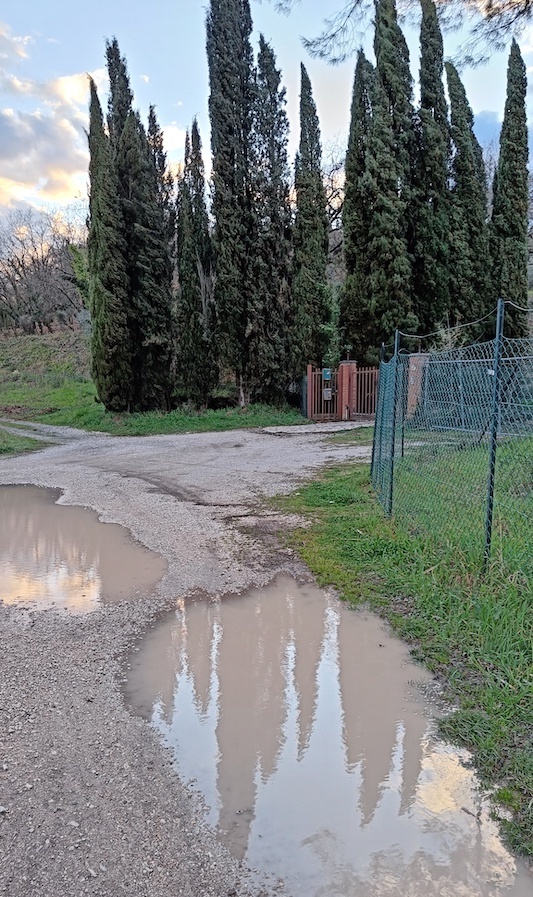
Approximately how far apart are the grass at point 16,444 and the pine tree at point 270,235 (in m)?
7.26

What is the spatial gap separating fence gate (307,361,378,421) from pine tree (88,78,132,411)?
575cm

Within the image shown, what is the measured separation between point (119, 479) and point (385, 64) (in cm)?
1553

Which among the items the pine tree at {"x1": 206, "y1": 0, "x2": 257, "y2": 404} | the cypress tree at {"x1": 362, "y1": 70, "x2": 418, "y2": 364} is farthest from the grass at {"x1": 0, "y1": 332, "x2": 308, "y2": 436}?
the cypress tree at {"x1": 362, "y1": 70, "x2": 418, "y2": 364}

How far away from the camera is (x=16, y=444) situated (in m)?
14.3

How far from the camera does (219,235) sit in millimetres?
18641

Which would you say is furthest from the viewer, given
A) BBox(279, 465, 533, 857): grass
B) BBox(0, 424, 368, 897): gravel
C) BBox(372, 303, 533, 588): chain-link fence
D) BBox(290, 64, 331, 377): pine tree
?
BBox(290, 64, 331, 377): pine tree

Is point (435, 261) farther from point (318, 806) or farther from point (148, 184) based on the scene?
point (318, 806)

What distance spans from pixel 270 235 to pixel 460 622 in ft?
55.6

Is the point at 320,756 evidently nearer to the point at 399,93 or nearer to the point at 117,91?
the point at 399,93

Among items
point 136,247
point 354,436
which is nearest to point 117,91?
point 136,247

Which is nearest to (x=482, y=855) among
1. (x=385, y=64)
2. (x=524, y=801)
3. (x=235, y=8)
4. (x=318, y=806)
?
(x=524, y=801)

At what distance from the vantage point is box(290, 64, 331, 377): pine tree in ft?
62.5

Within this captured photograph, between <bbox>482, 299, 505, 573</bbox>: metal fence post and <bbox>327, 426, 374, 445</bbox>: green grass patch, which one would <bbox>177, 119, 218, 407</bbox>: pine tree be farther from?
<bbox>482, 299, 505, 573</bbox>: metal fence post

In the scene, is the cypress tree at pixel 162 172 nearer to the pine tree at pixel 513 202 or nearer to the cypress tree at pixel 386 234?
the cypress tree at pixel 386 234
